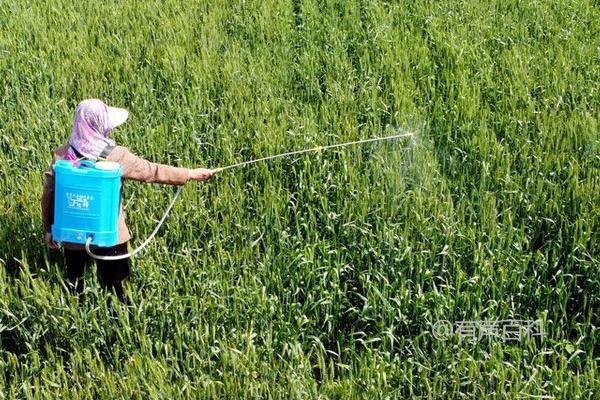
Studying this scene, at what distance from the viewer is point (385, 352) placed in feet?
9.59

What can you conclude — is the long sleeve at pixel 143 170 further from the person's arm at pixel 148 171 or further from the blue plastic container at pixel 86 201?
the blue plastic container at pixel 86 201

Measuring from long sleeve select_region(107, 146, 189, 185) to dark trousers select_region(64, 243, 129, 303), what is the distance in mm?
300

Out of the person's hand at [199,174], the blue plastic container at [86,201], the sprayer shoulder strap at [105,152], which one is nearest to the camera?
the blue plastic container at [86,201]

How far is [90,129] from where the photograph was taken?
2986 millimetres

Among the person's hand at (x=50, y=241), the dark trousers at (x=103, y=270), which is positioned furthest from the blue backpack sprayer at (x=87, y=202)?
the dark trousers at (x=103, y=270)

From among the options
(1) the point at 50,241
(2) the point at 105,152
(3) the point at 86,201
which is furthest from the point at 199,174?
(1) the point at 50,241

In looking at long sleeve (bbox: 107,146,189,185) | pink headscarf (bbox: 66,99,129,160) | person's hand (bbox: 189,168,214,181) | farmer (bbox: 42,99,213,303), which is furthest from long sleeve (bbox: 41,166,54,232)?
person's hand (bbox: 189,168,214,181)

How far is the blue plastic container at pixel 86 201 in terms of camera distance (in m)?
2.88

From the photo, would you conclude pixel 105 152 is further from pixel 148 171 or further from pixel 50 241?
pixel 50 241

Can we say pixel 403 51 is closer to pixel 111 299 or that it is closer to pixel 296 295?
pixel 296 295

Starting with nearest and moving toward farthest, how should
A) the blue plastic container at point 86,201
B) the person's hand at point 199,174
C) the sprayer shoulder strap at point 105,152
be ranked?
1. the blue plastic container at point 86,201
2. the sprayer shoulder strap at point 105,152
3. the person's hand at point 199,174

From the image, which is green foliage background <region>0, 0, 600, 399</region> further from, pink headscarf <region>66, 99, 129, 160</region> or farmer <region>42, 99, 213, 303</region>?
pink headscarf <region>66, 99, 129, 160</region>

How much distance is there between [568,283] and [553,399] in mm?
651

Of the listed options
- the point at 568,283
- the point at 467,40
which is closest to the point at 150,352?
the point at 568,283
